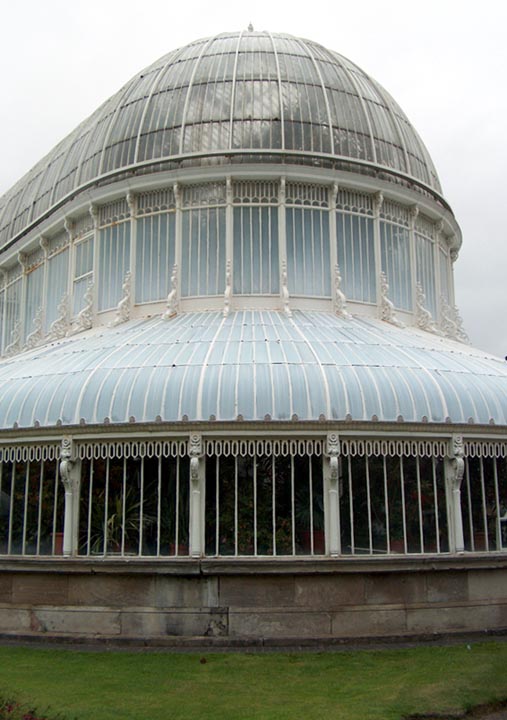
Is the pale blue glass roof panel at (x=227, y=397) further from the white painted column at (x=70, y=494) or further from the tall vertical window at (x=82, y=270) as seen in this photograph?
the tall vertical window at (x=82, y=270)

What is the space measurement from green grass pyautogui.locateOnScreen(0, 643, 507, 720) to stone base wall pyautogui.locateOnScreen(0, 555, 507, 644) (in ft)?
2.97

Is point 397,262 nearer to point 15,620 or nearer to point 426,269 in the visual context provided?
point 426,269

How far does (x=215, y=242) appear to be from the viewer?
24469mm

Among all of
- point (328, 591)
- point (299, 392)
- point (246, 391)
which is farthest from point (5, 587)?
point (299, 392)

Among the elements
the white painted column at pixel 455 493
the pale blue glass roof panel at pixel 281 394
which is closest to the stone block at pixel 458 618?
the white painted column at pixel 455 493

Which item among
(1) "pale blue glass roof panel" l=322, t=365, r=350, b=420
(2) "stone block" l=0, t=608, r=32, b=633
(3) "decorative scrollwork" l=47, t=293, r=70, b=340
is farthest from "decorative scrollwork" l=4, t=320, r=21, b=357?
(1) "pale blue glass roof panel" l=322, t=365, r=350, b=420

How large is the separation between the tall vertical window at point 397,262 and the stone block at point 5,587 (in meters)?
14.4

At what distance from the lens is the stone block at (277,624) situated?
16.3 meters

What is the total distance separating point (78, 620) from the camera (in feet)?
55.5

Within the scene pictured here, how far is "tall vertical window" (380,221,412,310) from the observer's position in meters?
25.7

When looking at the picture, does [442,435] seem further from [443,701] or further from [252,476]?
[443,701]

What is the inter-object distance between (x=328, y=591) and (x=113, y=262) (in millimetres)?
13693

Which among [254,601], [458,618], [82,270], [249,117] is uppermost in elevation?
[249,117]

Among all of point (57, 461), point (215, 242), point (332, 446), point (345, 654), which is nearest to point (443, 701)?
Result: point (345, 654)
